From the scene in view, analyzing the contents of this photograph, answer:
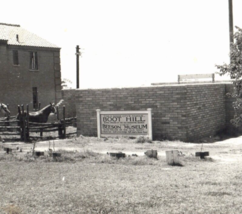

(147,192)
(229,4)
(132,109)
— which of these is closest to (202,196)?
(147,192)

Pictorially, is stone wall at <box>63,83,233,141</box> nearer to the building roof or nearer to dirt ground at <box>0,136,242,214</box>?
dirt ground at <box>0,136,242,214</box>

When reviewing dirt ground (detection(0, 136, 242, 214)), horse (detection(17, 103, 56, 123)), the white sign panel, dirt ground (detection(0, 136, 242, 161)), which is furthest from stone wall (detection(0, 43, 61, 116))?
dirt ground (detection(0, 136, 242, 214))

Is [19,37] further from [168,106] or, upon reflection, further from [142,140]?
[142,140]

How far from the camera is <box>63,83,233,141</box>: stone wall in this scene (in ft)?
63.5

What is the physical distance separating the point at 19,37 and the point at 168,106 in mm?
27332

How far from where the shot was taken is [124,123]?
20.0 m

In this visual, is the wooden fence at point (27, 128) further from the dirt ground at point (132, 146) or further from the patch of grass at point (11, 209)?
the patch of grass at point (11, 209)

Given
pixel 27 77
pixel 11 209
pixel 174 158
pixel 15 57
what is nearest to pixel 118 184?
pixel 11 209

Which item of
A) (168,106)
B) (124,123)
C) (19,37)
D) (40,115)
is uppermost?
(19,37)

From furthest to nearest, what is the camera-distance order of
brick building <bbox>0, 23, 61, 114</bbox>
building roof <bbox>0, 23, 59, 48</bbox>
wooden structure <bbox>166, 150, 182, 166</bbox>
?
1. building roof <bbox>0, 23, 59, 48</bbox>
2. brick building <bbox>0, 23, 61, 114</bbox>
3. wooden structure <bbox>166, 150, 182, 166</bbox>

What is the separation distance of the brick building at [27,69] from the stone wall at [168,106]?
20151 mm

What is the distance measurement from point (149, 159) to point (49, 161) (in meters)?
3.03

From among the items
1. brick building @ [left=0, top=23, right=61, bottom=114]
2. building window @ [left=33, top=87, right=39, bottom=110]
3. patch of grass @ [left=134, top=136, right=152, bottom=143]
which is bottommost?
patch of grass @ [left=134, top=136, right=152, bottom=143]

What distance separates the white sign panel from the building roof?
23152mm
